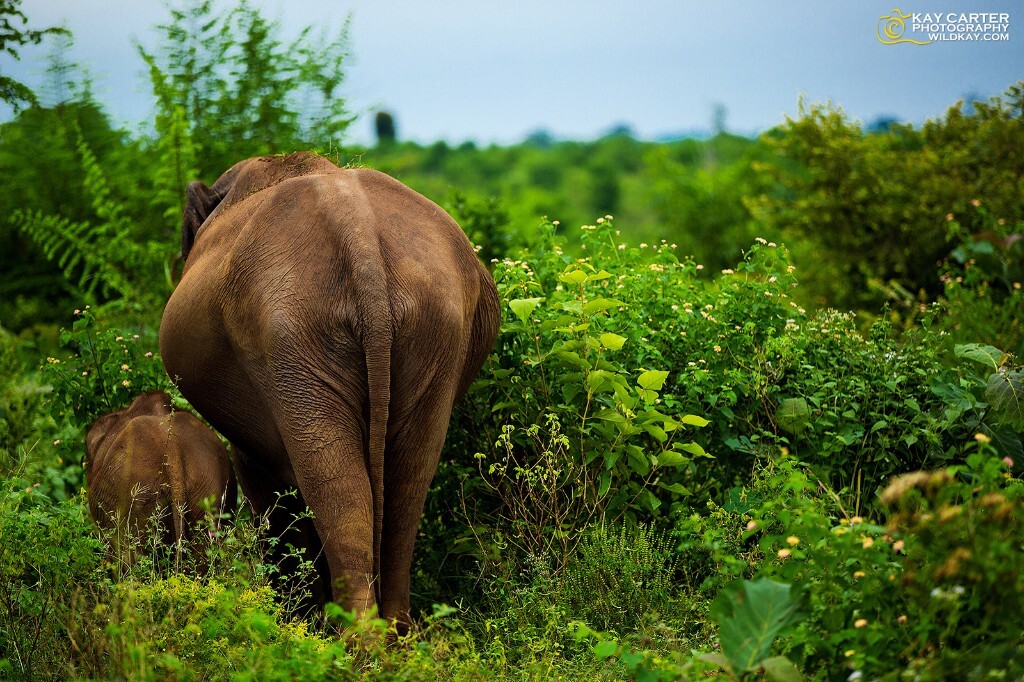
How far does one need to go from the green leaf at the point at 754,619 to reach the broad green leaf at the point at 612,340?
233 cm

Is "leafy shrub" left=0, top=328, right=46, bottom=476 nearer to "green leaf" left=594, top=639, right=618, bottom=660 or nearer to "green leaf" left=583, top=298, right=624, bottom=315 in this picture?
"green leaf" left=583, top=298, right=624, bottom=315

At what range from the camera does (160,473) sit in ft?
18.9

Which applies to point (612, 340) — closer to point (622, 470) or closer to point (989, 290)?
point (622, 470)

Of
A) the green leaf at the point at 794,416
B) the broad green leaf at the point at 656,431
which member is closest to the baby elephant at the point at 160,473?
the broad green leaf at the point at 656,431

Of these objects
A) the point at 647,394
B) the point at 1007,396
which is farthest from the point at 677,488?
the point at 1007,396

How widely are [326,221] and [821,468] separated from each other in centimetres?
328

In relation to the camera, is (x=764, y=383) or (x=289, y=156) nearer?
(x=289, y=156)

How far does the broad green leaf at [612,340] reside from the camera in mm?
6188

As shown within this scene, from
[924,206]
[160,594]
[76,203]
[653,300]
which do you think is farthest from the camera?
[76,203]

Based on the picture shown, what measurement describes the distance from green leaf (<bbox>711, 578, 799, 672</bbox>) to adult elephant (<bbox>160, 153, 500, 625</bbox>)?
5.02ft

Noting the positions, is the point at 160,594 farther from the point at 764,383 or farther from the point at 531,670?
the point at 764,383

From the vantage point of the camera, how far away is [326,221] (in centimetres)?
518

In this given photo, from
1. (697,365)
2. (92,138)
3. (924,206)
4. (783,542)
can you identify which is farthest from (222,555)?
(92,138)

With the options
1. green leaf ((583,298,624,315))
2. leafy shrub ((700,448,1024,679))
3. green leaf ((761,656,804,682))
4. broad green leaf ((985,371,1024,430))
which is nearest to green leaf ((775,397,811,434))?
broad green leaf ((985,371,1024,430))
